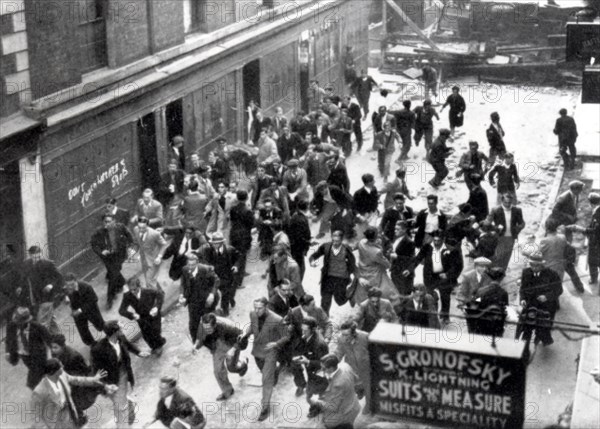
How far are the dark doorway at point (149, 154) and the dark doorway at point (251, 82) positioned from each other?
223 inches

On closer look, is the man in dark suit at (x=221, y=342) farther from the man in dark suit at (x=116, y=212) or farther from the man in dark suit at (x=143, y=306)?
the man in dark suit at (x=116, y=212)

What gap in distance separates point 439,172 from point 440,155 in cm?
56

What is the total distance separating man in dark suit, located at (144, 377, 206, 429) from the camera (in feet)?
33.4

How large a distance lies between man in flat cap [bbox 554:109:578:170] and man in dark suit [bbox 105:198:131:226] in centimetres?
1023

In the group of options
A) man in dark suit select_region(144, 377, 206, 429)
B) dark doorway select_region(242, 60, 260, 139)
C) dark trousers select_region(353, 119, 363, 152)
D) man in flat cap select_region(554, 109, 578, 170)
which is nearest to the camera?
man in dark suit select_region(144, 377, 206, 429)

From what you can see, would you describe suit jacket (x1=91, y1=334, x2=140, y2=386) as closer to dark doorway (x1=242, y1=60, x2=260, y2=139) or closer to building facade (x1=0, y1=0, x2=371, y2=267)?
building facade (x1=0, y1=0, x2=371, y2=267)

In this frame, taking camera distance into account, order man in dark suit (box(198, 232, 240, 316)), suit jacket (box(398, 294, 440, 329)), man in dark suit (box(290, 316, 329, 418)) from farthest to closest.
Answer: man in dark suit (box(198, 232, 240, 316)) < suit jacket (box(398, 294, 440, 329)) < man in dark suit (box(290, 316, 329, 418))

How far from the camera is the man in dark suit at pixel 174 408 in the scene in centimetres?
1020

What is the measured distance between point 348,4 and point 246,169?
478 inches

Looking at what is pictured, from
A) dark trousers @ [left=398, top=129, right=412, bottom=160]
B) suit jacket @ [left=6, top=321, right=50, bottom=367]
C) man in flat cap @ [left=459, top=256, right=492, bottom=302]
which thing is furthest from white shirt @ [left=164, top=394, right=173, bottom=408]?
dark trousers @ [left=398, top=129, right=412, bottom=160]

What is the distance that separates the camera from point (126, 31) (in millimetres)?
18547

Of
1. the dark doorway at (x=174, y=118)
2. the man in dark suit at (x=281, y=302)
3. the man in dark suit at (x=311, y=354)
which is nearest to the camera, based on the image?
the man in dark suit at (x=311, y=354)

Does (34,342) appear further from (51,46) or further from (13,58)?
(51,46)

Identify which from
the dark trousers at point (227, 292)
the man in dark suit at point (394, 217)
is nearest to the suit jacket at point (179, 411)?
the dark trousers at point (227, 292)
